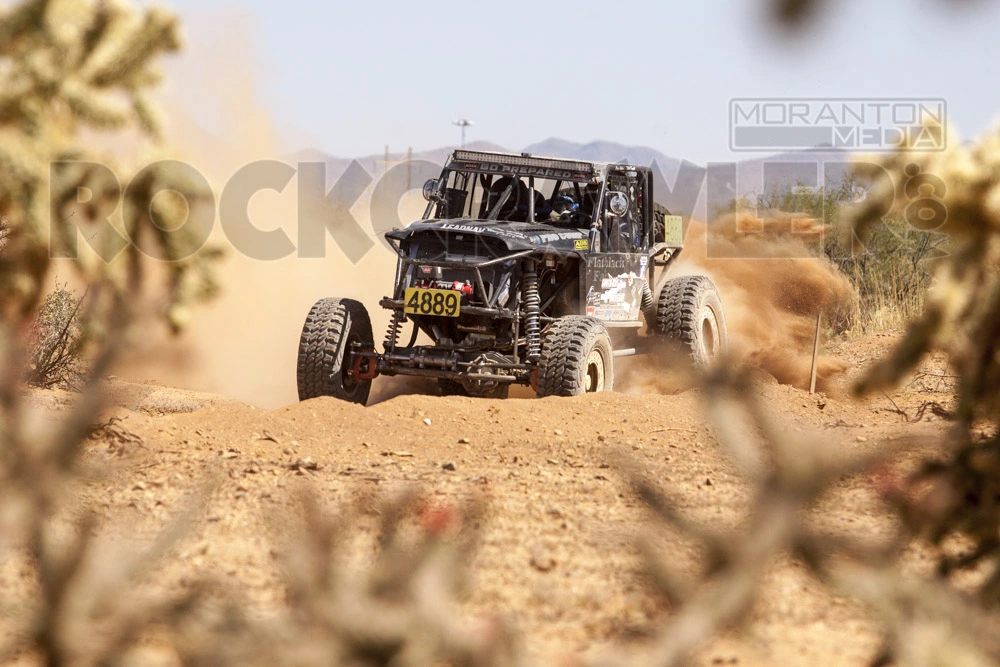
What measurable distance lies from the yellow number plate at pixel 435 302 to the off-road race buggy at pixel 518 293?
12mm

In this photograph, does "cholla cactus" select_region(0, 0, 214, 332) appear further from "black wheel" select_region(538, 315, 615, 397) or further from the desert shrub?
the desert shrub

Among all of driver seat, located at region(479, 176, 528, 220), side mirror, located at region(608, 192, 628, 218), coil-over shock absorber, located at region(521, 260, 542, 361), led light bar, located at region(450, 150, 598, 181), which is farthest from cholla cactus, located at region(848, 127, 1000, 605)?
driver seat, located at region(479, 176, 528, 220)

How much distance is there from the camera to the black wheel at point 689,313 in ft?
40.0

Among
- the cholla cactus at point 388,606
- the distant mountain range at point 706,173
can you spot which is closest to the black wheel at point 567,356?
the cholla cactus at point 388,606

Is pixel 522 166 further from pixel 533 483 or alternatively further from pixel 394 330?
pixel 533 483

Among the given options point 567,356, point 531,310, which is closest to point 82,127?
point 567,356

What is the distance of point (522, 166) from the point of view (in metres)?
11.8

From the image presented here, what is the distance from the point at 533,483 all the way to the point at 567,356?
336 cm

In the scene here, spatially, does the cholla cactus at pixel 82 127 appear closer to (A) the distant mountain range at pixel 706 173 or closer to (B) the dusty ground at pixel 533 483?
(B) the dusty ground at pixel 533 483

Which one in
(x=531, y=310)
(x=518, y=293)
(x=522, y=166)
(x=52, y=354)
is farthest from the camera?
(x=522, y=166)

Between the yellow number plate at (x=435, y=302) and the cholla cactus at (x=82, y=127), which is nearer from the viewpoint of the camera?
the cholla cactus at (x=82, y=127)

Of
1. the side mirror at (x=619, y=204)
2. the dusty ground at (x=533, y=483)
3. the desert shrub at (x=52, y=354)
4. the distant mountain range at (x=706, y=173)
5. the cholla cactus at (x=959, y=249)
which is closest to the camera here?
the cholla cactus at (x=959, y=249)

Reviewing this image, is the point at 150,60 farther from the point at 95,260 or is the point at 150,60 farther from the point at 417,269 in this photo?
the point at 417,269

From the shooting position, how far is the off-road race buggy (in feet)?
34.3
